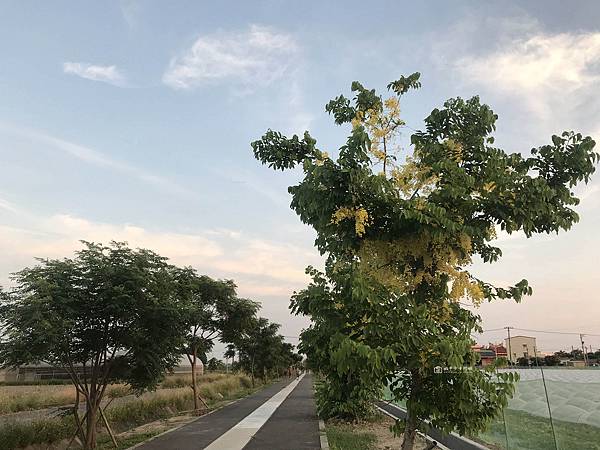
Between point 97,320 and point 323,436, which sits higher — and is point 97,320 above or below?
above

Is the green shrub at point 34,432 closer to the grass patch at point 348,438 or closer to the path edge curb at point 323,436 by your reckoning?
the path edge curb at point 323,436

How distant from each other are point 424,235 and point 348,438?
986 cm

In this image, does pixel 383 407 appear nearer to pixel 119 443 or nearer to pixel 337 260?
pixel 119 443

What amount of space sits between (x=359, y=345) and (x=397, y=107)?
301cm

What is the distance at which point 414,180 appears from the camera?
206 inches

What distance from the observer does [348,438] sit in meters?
12.8

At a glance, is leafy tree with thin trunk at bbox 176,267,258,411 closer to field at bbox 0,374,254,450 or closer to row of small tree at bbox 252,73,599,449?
field at bbox 0,374,254,450

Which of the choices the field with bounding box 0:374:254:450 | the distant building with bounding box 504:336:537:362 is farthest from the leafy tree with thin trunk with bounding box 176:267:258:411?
the distant building with bounding box 504:336:537:362

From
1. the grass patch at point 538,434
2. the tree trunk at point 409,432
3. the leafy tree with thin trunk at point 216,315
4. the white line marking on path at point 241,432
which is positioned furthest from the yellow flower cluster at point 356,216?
the leafy tree with thin trunk at point 216,315

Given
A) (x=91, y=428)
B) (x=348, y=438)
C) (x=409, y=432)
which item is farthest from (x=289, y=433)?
(x=409, y=432)

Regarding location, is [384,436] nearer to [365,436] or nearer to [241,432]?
[365,436]

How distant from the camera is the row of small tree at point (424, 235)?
4.38 m

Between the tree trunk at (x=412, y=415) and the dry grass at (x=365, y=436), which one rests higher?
the tree trunk at (x=412, y=415)

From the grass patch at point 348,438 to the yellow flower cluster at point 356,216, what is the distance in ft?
27.8
